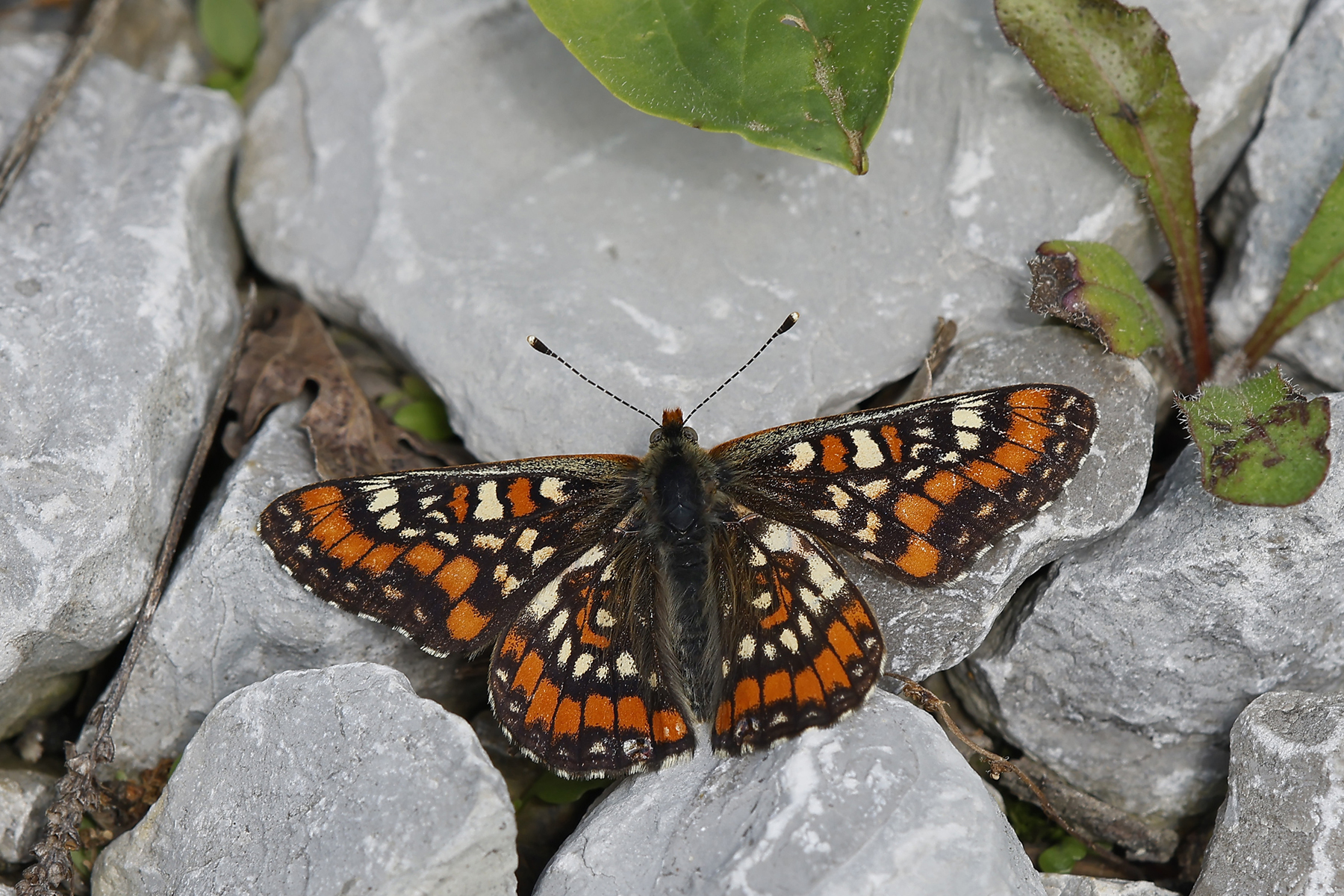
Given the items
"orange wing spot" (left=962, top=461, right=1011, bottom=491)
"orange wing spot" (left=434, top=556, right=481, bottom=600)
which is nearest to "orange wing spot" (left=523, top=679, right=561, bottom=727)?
"orange wing spot" (left=434, top=556, right=481, bottom=600)

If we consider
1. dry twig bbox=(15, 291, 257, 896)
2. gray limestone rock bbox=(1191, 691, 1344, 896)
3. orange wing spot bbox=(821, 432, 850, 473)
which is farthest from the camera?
orange wing spot bbox=(821, 432, 850, 473)

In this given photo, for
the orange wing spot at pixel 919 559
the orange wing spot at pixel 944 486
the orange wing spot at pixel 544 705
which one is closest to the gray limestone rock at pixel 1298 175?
the orange wing spot at pixel 944 486

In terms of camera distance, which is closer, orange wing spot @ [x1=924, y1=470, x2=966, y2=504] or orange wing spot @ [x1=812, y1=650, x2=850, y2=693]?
orange wing spot @ [x1=812, y1=650, x2=850, y2=693]

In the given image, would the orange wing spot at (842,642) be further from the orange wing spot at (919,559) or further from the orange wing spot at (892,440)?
the orange wing spot at (892,440)

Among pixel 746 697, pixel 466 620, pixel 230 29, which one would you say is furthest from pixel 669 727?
pixel 230 29

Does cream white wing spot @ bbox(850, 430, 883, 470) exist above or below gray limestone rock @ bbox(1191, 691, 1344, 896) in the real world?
above

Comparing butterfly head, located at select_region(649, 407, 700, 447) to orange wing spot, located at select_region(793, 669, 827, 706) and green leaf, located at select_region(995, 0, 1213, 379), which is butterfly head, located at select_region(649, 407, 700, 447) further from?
green leaf, located at select_region(995, 0, 1213, 379)

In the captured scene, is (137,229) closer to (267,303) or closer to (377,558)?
(267,303)
